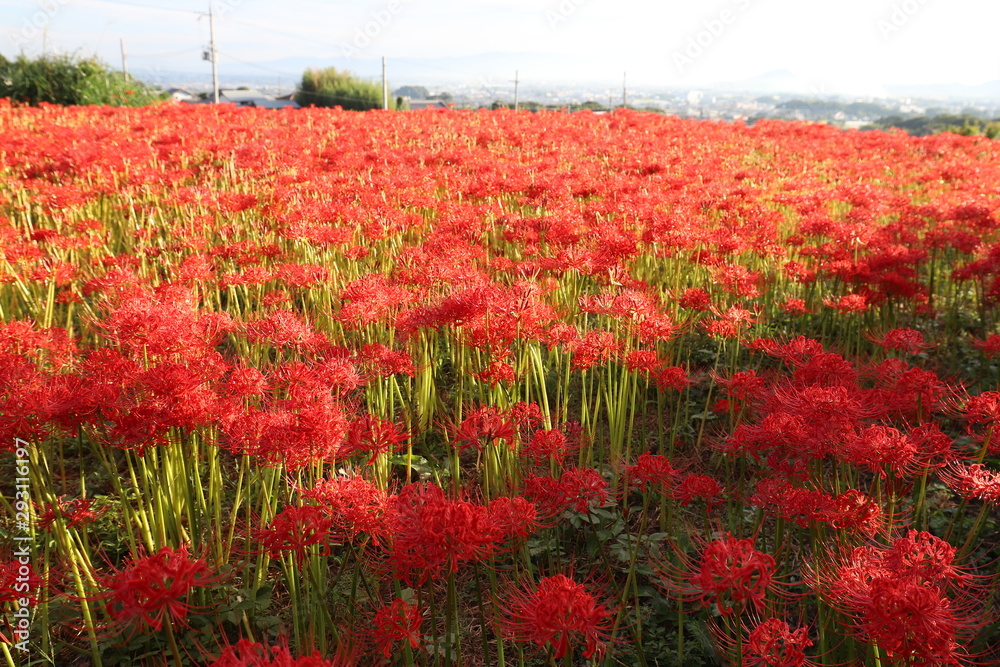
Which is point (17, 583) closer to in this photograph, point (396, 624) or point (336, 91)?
point (396, 624)

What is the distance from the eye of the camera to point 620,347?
139 inches

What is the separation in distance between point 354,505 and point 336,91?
35799 mm

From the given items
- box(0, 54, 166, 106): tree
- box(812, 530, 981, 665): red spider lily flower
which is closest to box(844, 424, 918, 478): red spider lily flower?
box(812, 530, 981, 665): red spider lily flower

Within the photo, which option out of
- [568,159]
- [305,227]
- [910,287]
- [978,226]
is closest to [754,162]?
[568,159]

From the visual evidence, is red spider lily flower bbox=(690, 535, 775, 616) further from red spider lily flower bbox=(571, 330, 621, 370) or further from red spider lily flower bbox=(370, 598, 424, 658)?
red spider lily flower bbox=(571, 330, 621, 370)

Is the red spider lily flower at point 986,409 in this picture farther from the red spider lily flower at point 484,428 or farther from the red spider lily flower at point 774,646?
the red spider lily flower at point 484,428

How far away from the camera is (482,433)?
2.44m

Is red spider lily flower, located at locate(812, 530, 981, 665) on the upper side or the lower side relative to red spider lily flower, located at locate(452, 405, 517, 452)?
lower

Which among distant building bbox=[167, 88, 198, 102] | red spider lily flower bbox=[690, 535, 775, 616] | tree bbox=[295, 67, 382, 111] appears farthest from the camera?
tree bbox=[295, 67, 382, 111]

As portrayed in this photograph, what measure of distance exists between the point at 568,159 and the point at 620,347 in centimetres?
559

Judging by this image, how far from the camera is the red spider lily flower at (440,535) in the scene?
1.71 m

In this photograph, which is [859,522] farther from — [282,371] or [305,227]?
[305,227]

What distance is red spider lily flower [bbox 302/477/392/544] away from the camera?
200 centimetres

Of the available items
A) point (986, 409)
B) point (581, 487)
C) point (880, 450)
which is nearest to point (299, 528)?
point (581, 487)
